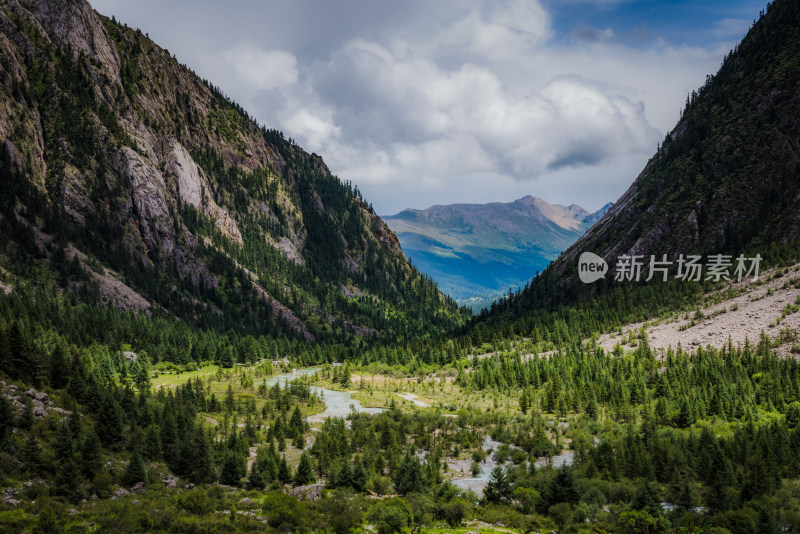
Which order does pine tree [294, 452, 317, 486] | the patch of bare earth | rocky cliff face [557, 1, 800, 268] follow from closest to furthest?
pine tree [294, 452, 317, 486] < the patch of bare earth < rocky cliff face [557, 1, 800, 268]

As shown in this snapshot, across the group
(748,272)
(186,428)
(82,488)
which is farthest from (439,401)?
(748,272)

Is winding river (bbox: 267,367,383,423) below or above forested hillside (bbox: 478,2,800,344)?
below

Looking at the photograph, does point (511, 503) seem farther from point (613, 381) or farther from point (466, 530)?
point (613, 381)

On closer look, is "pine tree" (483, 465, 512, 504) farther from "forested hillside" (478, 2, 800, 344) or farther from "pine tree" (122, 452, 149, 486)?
"forested hillside" (478, 2, 800, 344)

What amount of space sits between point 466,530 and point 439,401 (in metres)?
61.2

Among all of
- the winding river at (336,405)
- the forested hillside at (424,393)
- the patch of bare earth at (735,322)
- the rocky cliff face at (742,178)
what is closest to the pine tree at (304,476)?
the forested hillside at (424,393)

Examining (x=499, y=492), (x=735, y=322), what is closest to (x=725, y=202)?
(x=735, y=322)

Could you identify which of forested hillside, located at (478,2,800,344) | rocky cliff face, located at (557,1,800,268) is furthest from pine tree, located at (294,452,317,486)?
rocky cliff face, located at (557,1,800,268)

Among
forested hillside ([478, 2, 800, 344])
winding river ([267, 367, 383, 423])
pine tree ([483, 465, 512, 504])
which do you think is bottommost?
pine tree ([483, 465, 512, 504])

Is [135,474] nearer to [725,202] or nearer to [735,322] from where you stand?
[735,322]

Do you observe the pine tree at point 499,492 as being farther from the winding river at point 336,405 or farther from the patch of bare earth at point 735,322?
the patch of bare earth at point 735,322

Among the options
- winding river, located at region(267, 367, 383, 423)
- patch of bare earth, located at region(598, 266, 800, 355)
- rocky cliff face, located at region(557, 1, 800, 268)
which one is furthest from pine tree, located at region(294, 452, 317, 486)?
rocky cliff face, located at region(557, 1, 800, 268)

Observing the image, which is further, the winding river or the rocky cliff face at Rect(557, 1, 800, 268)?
the rocky cliff face at Rect(557, 1, 800, 268)

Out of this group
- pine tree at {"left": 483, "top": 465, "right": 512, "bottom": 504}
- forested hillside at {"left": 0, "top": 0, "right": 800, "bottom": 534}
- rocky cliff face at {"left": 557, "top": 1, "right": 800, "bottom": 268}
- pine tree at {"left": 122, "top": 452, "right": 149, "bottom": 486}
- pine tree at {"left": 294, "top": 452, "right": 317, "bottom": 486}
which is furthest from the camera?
rocky cliff face at {"left": 557, "top": 1, "right": 800, "bottom": 268}
